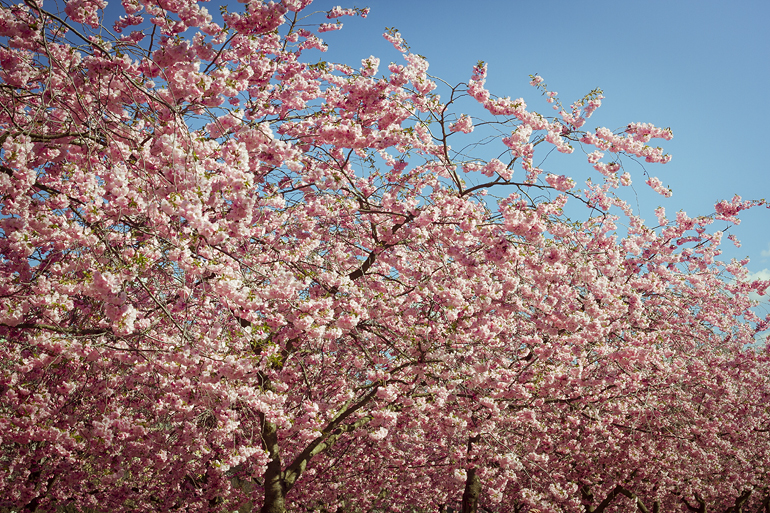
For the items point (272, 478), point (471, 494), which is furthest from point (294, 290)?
point (471, 494)

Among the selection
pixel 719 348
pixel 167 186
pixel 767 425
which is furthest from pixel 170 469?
pixel 767 425

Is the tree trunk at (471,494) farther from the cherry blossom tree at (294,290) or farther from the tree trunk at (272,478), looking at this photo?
the tree trunk at (272,478)

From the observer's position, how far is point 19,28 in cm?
411

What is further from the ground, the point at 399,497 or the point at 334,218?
the point at 334,218

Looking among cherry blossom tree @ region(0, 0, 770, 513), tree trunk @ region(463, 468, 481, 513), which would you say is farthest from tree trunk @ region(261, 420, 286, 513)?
tree trunk @ region(463, 468, 481, 513)

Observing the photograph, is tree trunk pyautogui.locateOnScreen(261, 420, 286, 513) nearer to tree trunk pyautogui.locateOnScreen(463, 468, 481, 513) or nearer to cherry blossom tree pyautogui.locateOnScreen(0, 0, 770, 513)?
cherry blossom tree pyautogui.locateOnScreen(0, 0, 770, 513)

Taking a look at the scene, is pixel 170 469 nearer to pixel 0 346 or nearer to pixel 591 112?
pixel 0 346

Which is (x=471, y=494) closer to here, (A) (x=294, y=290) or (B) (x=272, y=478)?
(B) (x=272, y=478)

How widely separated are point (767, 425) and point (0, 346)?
696 inches

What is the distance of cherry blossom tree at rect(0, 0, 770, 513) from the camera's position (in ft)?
14.7

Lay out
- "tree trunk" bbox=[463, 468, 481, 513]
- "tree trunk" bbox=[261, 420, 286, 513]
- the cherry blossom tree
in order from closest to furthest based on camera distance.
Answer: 1. the cherry blossom tree
2. "tree trunk" bbox=[261, 420, 286, 513]
3. "tree trunk" bbox=[463, 468, 481, 513]

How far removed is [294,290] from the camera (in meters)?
5.48

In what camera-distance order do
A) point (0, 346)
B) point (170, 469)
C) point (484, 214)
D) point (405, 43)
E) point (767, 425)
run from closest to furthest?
point (0, 346) < point (484, 214) < point (405, 43) < point (170, 469) < point (767, 425)

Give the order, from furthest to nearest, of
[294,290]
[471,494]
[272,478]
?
[471,494]
[272,478]
[294,290]
